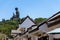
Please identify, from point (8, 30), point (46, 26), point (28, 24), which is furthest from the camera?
point (8, 30)

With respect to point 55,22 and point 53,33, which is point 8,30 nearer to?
point 55,22

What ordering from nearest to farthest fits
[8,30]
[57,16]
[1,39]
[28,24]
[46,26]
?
[57,16] < [46,26] < [28,24] < [1,39] < [8,30]

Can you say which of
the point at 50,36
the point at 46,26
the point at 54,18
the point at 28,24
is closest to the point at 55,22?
the point at 54,18

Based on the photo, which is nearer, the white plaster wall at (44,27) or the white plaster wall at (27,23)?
the white plaster wall at (44,27)

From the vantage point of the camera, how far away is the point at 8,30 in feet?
228

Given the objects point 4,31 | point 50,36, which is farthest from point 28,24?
point 4,31

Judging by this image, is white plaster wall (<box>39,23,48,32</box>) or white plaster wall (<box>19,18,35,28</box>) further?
white plaster wall (<box>19,18,35,28</box>)

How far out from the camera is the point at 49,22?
15.7 meters

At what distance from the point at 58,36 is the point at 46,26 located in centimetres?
675

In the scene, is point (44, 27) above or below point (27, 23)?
above

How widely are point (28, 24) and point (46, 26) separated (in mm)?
21387

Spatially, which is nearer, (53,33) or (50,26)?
(53,33)

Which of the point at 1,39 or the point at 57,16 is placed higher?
the point at 57,16

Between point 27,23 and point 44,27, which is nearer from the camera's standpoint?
point 44,27
